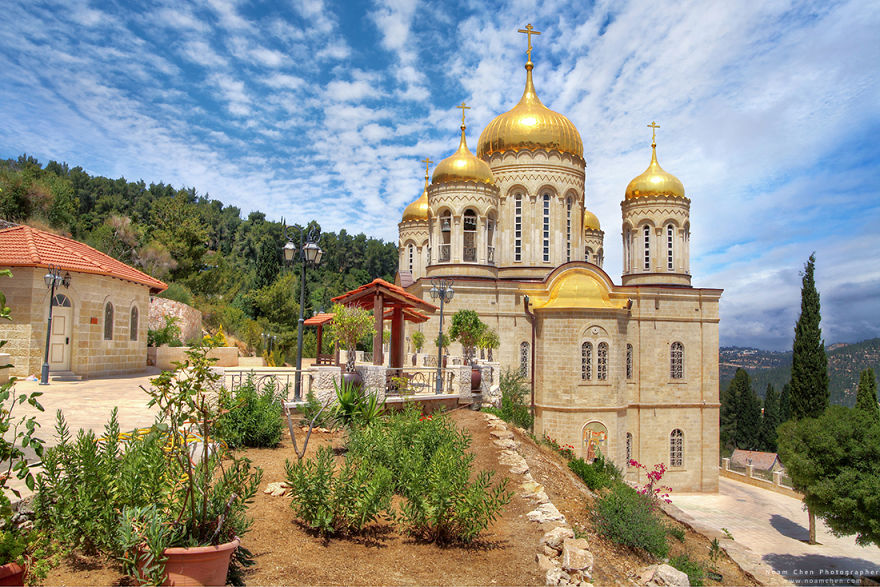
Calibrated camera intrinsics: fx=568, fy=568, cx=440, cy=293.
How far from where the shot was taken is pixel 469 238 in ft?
83.3

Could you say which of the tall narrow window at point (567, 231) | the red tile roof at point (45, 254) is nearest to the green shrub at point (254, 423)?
the red tile roof at point (45, 254)

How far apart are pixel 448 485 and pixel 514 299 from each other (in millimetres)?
18133

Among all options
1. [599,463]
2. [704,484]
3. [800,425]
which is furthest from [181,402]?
[704,484]

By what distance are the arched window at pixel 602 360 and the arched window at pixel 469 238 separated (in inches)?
260

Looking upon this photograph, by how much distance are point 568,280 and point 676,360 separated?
7.01 metres

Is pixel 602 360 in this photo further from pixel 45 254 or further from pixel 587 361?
pixel 45 254

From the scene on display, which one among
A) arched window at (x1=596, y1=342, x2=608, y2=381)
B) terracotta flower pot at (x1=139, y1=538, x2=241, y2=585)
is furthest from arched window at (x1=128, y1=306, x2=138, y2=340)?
terracotta flower pot at (x1=139, y1=538, x2=241, y2=585)

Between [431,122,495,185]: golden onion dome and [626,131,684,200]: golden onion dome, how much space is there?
7753 mm

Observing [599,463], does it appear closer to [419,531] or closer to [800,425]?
[800,425]

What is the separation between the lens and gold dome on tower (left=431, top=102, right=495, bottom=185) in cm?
2467

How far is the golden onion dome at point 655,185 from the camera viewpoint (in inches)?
1083

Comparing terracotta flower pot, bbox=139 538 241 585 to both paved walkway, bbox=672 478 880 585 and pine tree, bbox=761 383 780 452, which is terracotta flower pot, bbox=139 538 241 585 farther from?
pine tree, bbox=761 383 780 452

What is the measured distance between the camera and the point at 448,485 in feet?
20.7

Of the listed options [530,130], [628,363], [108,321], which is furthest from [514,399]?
[108,321]
